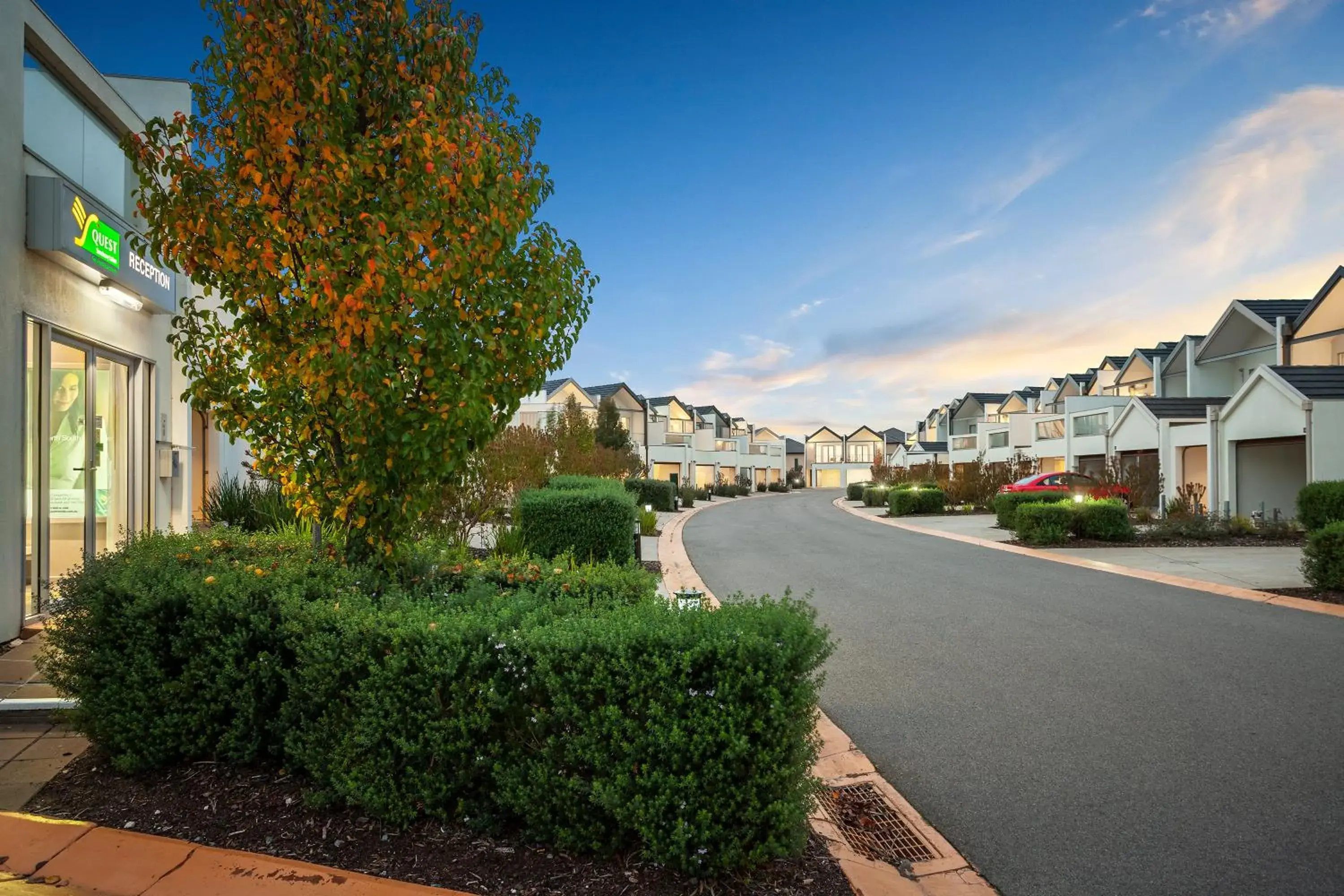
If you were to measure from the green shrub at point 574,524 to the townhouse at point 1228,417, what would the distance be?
17.4 meters

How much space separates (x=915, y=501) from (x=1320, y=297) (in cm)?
1615

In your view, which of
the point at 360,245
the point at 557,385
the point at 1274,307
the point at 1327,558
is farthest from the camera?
the point at 557,385

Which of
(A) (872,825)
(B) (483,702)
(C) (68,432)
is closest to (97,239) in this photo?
(C) (68,432)

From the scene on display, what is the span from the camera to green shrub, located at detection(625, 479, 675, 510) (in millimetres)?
29562

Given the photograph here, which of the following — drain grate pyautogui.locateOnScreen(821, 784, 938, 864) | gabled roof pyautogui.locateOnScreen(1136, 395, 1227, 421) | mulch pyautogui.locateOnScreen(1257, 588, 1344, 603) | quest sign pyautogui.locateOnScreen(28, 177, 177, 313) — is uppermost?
quest sign pyautogui.locateOnScreen(28, 177, 177, 313)

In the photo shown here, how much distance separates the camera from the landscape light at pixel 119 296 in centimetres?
802

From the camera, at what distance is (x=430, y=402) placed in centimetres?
418

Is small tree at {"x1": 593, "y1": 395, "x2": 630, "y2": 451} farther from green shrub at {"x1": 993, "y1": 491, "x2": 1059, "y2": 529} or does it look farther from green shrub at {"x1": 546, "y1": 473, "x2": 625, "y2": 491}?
green shrub at {"x1": 546, "y1": 473, "x2": 625, "y2": 491}

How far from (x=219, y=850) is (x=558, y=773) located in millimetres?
1362

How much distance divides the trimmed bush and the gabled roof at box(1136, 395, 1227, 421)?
12484mm

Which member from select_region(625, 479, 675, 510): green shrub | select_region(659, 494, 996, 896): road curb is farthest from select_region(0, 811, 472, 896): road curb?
select_region(625, 479, 675, 510): green shrub

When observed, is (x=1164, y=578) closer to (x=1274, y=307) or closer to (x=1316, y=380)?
(x=1316, y=380)

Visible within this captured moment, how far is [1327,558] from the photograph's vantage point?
9.55 m

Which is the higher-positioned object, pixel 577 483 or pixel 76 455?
pixel 76 455
